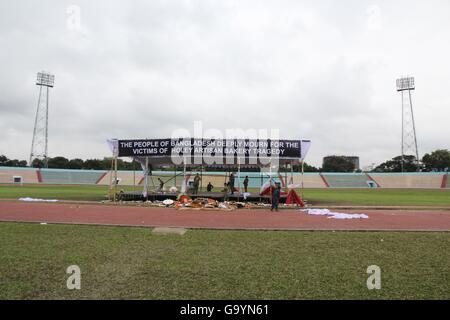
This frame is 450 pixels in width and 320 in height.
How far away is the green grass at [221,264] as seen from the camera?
14.6 feet

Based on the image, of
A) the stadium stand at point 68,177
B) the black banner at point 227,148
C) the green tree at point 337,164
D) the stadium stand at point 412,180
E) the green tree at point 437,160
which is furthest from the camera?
the green tree at point 337,164

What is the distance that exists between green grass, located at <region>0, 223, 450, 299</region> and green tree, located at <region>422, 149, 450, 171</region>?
3520 inches

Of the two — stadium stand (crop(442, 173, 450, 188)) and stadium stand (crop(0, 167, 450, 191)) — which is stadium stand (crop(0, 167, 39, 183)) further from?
stadium stand (crop(442, 173, 450, 188))

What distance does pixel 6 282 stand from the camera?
15.3 ft

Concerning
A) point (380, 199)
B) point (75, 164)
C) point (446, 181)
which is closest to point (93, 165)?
point (75, 164)

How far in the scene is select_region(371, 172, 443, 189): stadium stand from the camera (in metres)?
55.7

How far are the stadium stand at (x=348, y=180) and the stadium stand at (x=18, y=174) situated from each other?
153ft

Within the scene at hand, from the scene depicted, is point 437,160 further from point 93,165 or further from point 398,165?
point 93,165

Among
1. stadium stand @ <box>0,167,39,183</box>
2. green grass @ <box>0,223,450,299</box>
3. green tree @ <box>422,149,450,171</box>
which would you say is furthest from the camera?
green tree @ <box>422,149,450,171</box>

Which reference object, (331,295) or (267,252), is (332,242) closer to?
(267,252)

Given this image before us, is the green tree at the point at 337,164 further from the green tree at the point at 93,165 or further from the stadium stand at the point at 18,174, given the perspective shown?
the stadium stand at the point at 18,174

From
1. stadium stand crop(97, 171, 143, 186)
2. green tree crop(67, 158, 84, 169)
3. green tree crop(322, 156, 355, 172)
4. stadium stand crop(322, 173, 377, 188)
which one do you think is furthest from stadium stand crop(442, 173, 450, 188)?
green tree crop(67, 158, 84, 169)

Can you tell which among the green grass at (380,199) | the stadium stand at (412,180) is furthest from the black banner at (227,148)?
the stadium stand at (412,180)

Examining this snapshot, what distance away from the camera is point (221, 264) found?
5.70 meters
